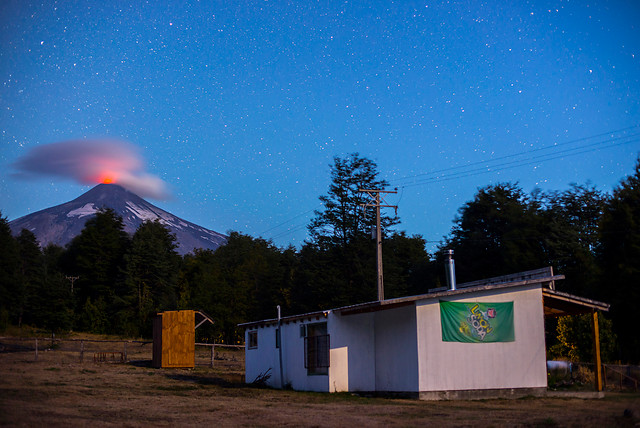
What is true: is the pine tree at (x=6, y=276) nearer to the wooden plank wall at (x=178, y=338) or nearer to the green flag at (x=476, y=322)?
the wooden plank wall at (x=178, y=338)

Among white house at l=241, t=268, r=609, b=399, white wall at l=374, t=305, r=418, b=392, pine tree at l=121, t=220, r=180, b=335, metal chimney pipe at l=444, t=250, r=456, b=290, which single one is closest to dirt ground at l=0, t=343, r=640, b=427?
white house at l=241, t=268, r=609, b=399

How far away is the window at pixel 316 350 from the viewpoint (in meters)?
19.8

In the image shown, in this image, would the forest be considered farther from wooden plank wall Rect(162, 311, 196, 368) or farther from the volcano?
the volcano

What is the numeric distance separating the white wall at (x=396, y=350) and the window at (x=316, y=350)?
1.66 meters

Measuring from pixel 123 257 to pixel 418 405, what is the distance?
5170 centimetres

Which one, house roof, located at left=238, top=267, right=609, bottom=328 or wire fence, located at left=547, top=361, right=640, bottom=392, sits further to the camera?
wire fence, located at left=547, top=361, right=640, bottom=392

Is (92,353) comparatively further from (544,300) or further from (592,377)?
(592,377)

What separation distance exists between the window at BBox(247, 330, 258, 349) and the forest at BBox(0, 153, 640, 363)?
13585mm

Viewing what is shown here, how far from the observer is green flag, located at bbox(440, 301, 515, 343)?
57.7 ft

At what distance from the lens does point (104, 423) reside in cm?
1084

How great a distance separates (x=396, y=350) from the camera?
1850 cm

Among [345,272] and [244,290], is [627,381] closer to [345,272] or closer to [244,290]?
[345,272]

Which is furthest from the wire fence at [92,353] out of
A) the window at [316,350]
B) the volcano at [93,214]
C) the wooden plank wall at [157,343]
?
the volcano at [93,214]

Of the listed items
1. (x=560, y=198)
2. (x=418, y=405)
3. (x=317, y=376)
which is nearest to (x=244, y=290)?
(x=560, y=198)
